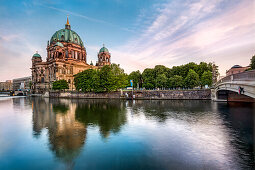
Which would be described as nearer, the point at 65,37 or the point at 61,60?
the point at 61,60

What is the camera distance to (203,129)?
1428cm

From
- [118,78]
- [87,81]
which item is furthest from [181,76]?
[87,81]

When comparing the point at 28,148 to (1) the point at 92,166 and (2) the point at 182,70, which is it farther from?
(2) the point at 182,70

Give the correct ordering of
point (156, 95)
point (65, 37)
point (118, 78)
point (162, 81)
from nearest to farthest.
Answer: point (156, 95) < point (118, 78) < point (162, 81) < point (65, 37)

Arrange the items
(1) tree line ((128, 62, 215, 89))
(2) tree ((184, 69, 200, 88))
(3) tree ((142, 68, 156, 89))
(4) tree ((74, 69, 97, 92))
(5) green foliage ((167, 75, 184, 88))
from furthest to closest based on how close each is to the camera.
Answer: (3) tree ((142, 68, 156, 89)) → (4) tree ((74, 69, 97, 92)) → (5) green foliage ((167, 75, 184, 88)) → (1) tree line ((128, 62, 215, 89)) → (2) tree ((184, 69, 200, 88))

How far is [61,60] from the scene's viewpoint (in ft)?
278

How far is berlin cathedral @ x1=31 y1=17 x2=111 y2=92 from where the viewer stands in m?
85.8

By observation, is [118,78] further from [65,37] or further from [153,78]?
[65,37]

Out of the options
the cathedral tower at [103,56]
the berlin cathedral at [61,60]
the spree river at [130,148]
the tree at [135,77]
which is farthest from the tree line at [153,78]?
the spree river at [130,148]

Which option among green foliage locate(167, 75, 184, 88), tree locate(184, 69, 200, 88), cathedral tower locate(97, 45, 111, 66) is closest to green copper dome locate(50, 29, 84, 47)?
cathedral tower locate(97, 45, 111, 66)

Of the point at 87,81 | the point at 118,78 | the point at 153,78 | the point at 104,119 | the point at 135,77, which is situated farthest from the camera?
the point at 135,77

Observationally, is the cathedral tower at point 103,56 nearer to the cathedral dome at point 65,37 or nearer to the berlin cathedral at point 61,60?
the berlin cathedral at point 61,60

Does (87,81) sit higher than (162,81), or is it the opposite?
(87,81)

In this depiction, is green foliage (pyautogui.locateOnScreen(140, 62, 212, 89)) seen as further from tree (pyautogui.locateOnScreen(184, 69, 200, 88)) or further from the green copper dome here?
the green copper dome
